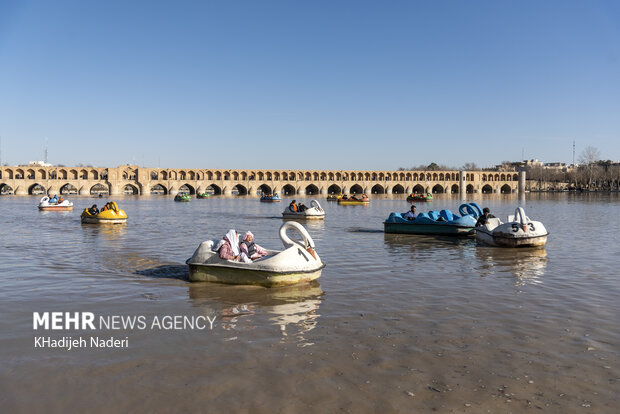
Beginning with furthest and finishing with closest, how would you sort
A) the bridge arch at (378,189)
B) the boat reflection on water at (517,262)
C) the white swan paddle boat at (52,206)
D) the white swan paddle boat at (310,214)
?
the bridge arch at (378,189), the white swan paddle boat at (52,206), the white swan paddle boat at (310,214), the boat reflection on water at (517,262)

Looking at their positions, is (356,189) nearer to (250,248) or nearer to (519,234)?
(519,234)

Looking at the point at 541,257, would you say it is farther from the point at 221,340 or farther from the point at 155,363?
the point at 155,363

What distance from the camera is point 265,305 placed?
8133 millimetres

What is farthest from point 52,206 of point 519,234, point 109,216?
point 519,234

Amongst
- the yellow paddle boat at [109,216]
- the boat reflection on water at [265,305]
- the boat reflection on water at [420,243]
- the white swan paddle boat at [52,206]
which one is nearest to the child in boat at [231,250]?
the boat reflection on water at [265,305]

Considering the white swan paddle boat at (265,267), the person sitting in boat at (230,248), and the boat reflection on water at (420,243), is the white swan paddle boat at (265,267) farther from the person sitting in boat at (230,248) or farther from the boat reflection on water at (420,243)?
the boat reflection on water at (420,243)

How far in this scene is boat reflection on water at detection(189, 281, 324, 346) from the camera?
6.90m

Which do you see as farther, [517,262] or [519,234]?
[519,234]

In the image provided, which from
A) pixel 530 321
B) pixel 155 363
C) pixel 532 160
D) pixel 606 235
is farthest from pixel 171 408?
pixel 532 160

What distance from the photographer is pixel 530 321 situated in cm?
714

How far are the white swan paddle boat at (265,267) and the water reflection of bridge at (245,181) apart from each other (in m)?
95.6

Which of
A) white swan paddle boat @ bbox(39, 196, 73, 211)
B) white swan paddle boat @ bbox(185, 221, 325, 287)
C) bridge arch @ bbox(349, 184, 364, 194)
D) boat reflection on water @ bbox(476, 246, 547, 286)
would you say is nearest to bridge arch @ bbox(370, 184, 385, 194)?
bridge arch @ bbox(349, 184, 364, 194)

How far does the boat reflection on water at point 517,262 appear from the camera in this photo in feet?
36.0

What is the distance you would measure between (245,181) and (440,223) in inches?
3709
